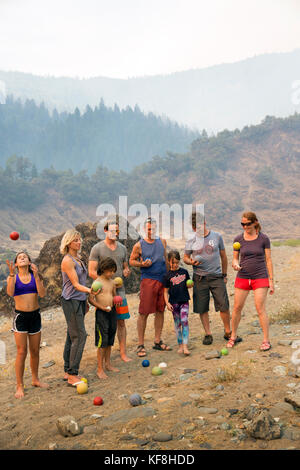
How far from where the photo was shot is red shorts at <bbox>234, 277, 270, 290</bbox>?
228 inches

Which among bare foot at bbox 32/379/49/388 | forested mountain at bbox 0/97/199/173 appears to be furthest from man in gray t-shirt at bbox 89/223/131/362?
forested mountain at bbox 0/97/199/173

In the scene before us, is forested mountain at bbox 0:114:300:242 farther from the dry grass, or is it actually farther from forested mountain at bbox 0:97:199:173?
the dry grass

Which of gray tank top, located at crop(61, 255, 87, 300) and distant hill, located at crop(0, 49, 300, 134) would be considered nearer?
gray tank top, located at crop(61, 255, 87, 300)

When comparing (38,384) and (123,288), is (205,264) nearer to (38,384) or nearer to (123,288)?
(123,288)

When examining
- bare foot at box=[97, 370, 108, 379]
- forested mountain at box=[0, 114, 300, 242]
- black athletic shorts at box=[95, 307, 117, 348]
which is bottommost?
bare foot at box=[97, 370, 108, 379]

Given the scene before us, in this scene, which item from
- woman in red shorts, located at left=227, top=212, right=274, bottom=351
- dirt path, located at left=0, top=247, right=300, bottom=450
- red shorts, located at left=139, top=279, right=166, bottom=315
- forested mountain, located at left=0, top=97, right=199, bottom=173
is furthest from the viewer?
forested mountain, located at left=0, top=97, right=199, bottom=173

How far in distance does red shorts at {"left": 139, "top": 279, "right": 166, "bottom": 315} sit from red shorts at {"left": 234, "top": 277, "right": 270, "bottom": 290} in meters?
1.13

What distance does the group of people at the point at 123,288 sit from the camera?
17.6ft

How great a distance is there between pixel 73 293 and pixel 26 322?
67 cm

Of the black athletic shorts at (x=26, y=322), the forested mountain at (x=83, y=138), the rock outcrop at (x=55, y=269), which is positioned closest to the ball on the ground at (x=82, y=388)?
the black athletic shorts at (x=26, y=322)

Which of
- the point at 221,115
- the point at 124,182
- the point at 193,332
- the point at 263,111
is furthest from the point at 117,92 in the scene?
the point at 193,332

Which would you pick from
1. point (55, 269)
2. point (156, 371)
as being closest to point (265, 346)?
point (156, 371)
